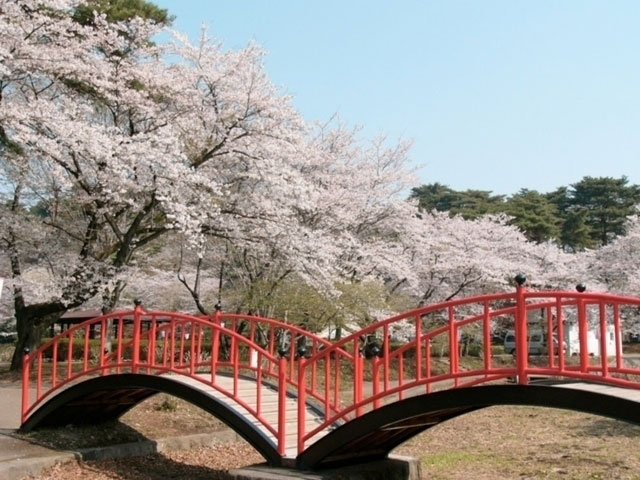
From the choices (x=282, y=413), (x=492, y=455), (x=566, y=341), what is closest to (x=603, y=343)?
(x=282, y=413)

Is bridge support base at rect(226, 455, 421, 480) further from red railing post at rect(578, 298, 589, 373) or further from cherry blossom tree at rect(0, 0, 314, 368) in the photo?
cherry blossom tree at rect(0, 0, 314, 368)

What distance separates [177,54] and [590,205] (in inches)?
1586

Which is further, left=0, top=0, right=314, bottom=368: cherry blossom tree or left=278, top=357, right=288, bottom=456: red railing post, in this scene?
left=0, top=0, right=314, bottom=368: cherry blossom tree

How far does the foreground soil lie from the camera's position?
8078 millimetres

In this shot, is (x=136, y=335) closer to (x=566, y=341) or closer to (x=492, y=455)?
(x=492, y=455)

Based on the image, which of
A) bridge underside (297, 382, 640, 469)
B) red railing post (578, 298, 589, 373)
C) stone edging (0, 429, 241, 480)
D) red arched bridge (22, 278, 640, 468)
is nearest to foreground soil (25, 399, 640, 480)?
stone edging (0, 429, 241, 480)

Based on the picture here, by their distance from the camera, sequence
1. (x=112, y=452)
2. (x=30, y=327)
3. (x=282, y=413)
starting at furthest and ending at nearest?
(x=30, y=327), (x=112, y=452), (x=282, y=413)

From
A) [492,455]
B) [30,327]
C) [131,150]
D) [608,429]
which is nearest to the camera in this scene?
[492,455]

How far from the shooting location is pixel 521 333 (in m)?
5.49

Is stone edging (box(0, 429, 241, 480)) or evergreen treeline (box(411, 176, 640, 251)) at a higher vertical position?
evergreen treeline (box(411, 176, 640, 251))

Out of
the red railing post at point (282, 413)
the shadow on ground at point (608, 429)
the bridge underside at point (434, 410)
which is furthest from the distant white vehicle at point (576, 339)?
the red railing post at point (282, 413)

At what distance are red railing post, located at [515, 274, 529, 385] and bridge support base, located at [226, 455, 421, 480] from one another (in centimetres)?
238

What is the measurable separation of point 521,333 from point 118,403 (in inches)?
252

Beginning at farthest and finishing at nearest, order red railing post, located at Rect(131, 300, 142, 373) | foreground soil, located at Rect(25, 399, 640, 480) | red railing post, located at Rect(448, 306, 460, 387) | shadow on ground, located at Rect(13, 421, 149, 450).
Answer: shadow on ground, located at Rect(13, 421, 149, 450)
red railing post, located at Rect(131, 300, 142, 373)
foreground soil, located at Rect(25, 399, 640, 480)
red railing post, located at Rect(448, 306, 460, 387)
